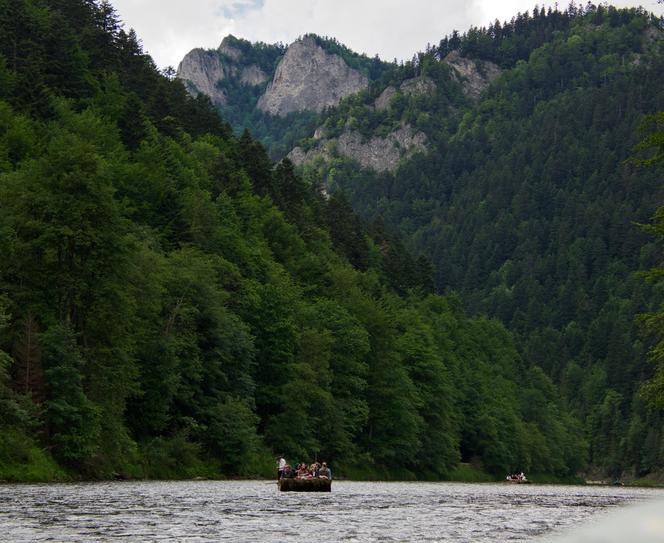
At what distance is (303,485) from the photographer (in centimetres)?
6216

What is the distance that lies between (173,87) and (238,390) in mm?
94229

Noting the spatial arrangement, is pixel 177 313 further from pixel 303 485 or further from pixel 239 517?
pixel 239 517

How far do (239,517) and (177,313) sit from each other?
4497cm

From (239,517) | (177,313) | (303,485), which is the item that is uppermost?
(177,313)

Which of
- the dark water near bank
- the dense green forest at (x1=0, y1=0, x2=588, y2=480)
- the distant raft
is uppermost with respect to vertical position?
the dense green forest at (x1=0, y1=0, x2=588, y2=480)

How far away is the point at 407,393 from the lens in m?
124

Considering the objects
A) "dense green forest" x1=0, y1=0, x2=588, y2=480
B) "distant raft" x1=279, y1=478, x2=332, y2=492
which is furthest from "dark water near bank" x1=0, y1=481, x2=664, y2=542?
"dense green forest" x1=0, y1=0, x2=588, y2=480

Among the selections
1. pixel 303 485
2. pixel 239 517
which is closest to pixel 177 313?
pixel 303 485

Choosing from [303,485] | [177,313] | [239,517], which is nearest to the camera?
[239,517]

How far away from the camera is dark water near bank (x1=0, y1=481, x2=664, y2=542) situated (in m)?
30.0

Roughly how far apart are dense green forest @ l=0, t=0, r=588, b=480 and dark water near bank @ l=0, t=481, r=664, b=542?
11195 millimetres

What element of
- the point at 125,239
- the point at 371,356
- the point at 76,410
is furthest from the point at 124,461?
the point at 371,356

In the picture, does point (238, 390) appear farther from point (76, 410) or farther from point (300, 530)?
point (300, 530)

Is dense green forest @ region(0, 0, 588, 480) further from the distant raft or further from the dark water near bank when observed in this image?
the distant raft
